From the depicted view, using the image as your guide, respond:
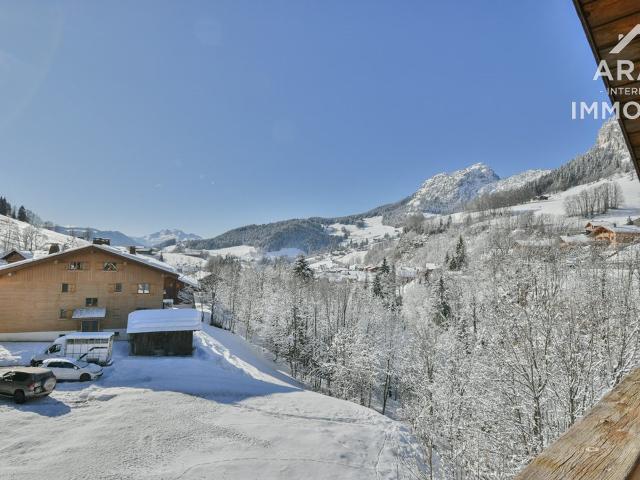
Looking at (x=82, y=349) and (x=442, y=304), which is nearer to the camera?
(x=82, y=349)

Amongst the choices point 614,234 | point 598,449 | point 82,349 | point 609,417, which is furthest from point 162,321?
point 614,234

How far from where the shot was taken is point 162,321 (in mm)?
29047

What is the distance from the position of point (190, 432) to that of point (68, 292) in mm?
21881

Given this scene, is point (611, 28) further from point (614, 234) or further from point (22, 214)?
point (22, 214)

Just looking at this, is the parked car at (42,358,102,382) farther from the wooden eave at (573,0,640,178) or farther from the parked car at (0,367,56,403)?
the wooden eave at (573,0,640,178)

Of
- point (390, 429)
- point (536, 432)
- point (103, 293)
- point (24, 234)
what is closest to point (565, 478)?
point (536, 432)

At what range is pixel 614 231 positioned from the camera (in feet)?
219

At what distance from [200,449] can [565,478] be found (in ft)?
57.7

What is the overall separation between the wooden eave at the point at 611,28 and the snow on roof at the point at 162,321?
30982mm

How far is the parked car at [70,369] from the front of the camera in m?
21.7

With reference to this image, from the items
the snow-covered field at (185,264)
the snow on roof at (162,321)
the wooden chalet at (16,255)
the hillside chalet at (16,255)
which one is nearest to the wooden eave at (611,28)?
the snow on roof at (162,321)

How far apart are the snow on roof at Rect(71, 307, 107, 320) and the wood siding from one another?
526 mm

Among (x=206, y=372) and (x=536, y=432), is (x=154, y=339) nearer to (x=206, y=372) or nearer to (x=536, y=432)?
(x=206, y=372)

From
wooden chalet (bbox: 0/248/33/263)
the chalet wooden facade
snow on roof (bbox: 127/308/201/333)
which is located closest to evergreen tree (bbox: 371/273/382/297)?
snow on roof (bbox: 127/308/201/333)
